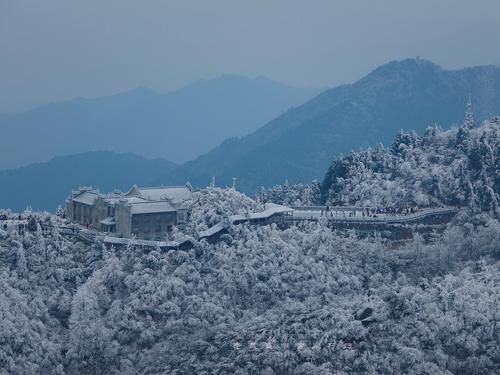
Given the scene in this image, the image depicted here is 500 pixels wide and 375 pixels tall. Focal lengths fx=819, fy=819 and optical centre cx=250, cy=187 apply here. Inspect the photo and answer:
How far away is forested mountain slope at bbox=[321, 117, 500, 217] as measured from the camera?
181 ft

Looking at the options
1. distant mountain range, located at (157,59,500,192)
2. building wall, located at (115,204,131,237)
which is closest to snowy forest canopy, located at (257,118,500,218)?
building wall, located at (115,204,131,237)

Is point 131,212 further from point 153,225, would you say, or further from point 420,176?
point 420,176

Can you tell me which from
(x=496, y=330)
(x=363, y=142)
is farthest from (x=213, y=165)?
(x=496, y=330)

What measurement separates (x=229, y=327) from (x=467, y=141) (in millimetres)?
27624

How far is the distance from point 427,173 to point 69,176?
329 feet

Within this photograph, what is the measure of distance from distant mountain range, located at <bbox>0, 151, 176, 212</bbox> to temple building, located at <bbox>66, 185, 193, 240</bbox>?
248 ft

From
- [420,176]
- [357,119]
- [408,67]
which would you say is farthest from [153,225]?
[408,67]

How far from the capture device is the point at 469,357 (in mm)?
36250

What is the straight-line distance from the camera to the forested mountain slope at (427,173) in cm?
5509

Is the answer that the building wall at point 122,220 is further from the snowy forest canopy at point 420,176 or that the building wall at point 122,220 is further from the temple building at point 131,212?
the snowy forest canopy at point 420,176

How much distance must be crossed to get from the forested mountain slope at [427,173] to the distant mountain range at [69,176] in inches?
3042

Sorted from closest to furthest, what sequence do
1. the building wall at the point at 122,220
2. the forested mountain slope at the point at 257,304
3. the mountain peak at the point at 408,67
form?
the forested mountain slope at the point at 257,304 < the building wall at the point at 122,220 < the mountain peak at the point at 408,67

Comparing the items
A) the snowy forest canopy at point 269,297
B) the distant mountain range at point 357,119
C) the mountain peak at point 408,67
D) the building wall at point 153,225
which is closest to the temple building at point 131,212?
the building wall at point 153,225

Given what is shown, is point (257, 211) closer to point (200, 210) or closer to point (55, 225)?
point (200, 210)
